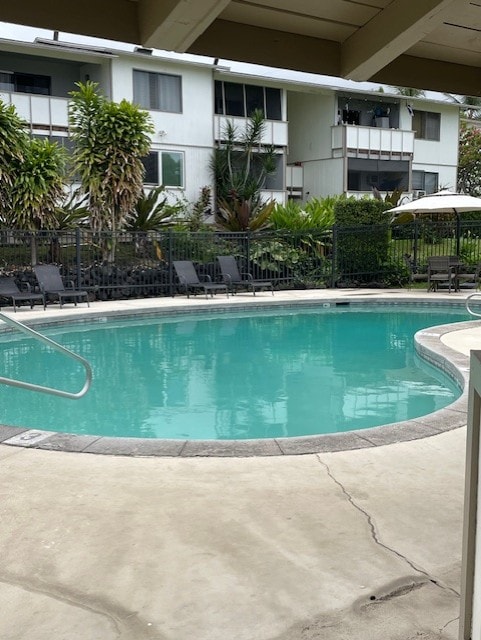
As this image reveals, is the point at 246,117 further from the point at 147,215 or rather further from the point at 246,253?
the point at 147,215

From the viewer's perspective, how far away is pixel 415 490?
344 centimetres

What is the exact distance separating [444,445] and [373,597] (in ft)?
6.80

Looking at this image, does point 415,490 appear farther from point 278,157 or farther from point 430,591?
point 278,157

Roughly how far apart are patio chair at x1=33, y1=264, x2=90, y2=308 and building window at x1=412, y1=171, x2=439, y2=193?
20759 millimetres

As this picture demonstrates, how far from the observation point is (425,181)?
3055cm

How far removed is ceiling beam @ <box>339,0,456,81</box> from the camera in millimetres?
2732

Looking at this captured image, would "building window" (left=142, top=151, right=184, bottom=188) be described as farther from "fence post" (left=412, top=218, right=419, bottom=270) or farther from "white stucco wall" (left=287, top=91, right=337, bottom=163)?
"fence post" (left=412, top=218, right=419, bottom=270)

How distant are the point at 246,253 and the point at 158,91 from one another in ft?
27.1

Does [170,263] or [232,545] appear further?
[170,263]

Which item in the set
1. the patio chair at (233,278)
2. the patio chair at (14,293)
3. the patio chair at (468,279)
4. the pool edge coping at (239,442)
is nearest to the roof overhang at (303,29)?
the pool edge coping at (239,442)

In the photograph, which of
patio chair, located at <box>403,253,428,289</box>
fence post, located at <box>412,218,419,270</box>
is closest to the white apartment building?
patio chair, located at <box>403,253,428,289</box>

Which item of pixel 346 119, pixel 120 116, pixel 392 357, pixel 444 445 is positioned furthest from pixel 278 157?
pixel 444 445

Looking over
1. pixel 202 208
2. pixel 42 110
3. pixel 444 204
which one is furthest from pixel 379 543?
pixel 42 110

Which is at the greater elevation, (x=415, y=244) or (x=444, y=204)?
(x=444, y=204)
